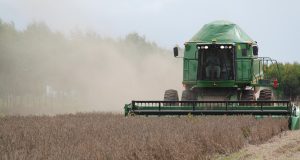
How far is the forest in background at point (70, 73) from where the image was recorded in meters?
38.8

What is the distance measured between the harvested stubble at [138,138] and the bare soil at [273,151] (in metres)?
0.28

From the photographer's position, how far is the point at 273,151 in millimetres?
10461

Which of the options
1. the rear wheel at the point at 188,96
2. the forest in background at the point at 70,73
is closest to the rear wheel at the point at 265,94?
the rear wheel at the point at 188,96

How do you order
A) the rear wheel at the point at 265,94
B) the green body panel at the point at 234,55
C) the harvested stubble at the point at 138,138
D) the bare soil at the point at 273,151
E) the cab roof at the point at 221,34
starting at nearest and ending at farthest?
the harvested stubble at the point at 138,138 < the bare soil at the point at 273,151 < the rear wheel at the point at 265,94 < the green body panel at the point at 234,55 < the cab roof at the point at 221,34

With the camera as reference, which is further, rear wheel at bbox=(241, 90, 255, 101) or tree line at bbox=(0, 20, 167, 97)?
tree line at bbox=(0, 20, 167, 97)

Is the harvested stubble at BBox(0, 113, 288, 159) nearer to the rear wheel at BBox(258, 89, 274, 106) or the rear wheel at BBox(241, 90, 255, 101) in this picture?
the rear wheel at BBox(258, 89, 274, 106)

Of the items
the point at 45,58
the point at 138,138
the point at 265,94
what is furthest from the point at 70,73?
the point at 138,138

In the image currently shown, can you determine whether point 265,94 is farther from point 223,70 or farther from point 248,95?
point 223,70

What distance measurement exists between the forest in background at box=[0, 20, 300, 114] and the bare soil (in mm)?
22276

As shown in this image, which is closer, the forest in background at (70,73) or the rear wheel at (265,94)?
the rear wheel at (265,94)

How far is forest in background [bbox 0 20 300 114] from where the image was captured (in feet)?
127

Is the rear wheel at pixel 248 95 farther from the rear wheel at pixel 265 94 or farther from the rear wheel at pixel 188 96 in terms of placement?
the rear wheel at pixel 188 96

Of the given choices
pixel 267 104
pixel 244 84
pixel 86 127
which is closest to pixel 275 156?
pixel 86 127

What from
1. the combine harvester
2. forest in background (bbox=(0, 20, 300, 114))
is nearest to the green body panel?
the combine harvester
